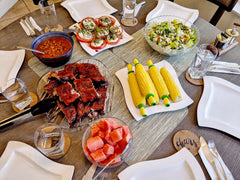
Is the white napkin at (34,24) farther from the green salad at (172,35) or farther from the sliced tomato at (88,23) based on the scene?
the green salad at (172,35)

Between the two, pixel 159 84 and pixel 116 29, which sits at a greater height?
pixel 116 29

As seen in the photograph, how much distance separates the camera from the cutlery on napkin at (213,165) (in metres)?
0.90

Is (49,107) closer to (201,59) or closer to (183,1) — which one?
(201,59)

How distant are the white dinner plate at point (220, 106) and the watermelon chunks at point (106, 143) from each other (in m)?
0.50

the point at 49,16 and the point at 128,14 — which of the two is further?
the point at 128,14

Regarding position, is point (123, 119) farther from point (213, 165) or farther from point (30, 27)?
point (30, 27)

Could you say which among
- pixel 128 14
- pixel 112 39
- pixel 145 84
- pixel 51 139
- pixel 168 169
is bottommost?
pixel 168 169

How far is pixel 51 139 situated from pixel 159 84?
2.41 feet

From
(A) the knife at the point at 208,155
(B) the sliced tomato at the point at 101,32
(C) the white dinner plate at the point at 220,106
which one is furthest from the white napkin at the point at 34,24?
(A) the knife at the point at 208,155

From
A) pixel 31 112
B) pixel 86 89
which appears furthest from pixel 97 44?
pixel 31 112

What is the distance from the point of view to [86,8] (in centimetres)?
177

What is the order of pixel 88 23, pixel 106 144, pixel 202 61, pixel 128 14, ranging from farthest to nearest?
pixel 128 14
pixel 88 23
pixel 202 61
pixel 106 144

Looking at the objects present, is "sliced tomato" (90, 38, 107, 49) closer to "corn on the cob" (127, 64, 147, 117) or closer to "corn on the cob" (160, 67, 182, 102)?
"corn on the cob" (127, 64, 147, 117)

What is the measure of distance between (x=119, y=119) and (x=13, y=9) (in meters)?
3.39
